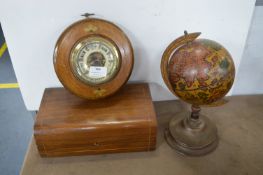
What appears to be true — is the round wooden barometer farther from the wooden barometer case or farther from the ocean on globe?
the ocean on globe

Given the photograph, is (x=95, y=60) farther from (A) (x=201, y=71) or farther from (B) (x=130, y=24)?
(A) (x=201, y=71)

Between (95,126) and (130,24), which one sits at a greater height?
(130,24)

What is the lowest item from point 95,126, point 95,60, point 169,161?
point 169,161

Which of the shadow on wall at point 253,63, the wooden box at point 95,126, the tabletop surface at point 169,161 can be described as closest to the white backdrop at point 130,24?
the shadow on wall at point 253,63

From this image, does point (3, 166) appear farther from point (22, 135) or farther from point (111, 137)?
point (111, 137)

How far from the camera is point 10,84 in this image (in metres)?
2.53

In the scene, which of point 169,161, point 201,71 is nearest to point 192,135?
point 169,161

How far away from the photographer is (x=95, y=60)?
35.5 inches

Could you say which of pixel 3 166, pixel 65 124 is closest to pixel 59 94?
pixel 65 124

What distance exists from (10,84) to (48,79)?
172cm

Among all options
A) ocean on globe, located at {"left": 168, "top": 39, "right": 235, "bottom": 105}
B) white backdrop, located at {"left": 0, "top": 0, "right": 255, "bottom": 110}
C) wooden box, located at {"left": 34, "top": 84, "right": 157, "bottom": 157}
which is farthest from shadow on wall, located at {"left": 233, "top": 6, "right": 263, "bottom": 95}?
wooden box, located at {"left": 34, "top": 84, "right": 157, "bottom": 157}

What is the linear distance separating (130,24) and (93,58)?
0.21m

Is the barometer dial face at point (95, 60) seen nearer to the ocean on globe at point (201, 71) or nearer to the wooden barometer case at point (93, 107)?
the wooden barometer case at point (93, 107)

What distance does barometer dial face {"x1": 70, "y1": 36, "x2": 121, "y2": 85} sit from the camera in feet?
2.90
